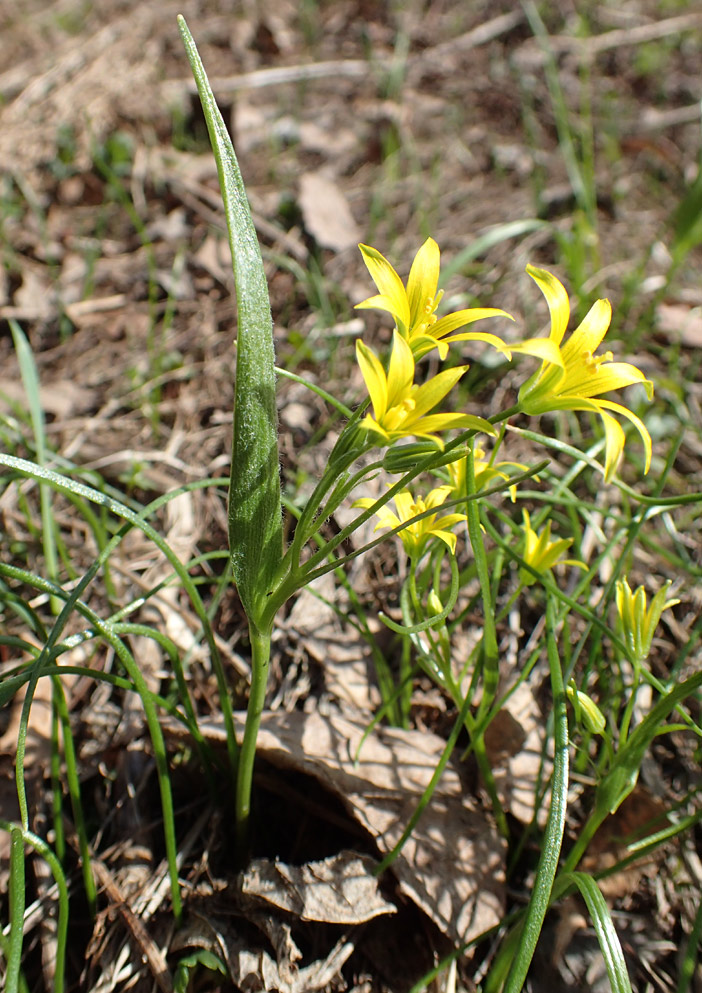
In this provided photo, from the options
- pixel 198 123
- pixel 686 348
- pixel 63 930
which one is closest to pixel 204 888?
pixel 63 930

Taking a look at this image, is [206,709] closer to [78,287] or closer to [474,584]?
[474,584]

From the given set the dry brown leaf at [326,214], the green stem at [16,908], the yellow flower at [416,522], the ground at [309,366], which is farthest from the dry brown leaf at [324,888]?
the dry brown leaf at [326,214]

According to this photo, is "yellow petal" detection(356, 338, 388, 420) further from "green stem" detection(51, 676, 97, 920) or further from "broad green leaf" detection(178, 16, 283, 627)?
"green stem" detection(51, 676, 97, 920)

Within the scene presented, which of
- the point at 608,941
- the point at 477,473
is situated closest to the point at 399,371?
the point at 477,473

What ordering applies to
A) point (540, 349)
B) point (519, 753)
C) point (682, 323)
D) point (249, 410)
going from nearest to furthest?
1. point (540, 349)
2. point (249, 410)
3. point (519, 753)
4. point (682, 323)

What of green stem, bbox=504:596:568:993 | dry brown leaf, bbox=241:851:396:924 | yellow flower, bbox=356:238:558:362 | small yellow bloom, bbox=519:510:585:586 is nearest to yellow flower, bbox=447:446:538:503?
small yellow bloom, bbox=519:510:585:586

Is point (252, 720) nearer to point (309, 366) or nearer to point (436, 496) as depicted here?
point (436, 496)
